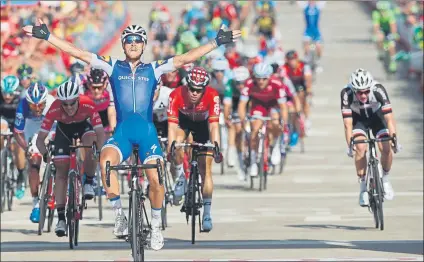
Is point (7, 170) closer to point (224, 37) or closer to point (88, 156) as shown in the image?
point (88, 156)

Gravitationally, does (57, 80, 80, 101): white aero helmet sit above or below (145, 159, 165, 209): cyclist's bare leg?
above

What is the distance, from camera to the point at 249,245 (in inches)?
990

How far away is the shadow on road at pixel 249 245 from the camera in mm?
25172

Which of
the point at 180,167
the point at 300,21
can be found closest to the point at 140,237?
the point at 180,167

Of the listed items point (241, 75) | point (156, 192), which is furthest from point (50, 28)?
point (156, 192)

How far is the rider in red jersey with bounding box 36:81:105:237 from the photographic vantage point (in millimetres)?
21406

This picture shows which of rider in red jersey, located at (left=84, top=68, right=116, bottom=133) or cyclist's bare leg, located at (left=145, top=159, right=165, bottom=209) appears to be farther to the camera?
rider in red jersey, located at (left=84, top=68, right=116, bottom=133)

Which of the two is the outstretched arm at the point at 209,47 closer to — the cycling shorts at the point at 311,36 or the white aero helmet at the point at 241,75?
the white aero helmet at the point at 241,75

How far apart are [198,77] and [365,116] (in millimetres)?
3028

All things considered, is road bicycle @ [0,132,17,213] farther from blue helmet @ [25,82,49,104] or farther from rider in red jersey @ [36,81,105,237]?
rider in red jersey @ [36,81,105,237]

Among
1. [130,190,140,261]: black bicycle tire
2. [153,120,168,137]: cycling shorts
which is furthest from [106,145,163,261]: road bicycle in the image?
[153,120,168,137]: cycling shorts

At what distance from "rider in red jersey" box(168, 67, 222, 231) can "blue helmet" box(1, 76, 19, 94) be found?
12.4 ft

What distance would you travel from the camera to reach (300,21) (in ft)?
216

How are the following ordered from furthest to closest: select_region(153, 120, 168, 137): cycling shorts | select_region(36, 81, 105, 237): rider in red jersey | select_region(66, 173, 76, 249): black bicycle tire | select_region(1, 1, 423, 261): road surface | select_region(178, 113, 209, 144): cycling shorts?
1. select_region(153, 120, 168, 137): cycling shorts
2. select_region(1, 1, 423, 261): road surface
3. select_region(178, 113, 209, 144): cycling shorts
4. select_region(66, 173, 76, 249): black bicycle tire
5. select_region(36, 81, 105, 237): rider in red jersey
